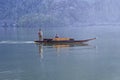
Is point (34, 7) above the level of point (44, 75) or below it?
above

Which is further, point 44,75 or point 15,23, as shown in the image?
point 15,23

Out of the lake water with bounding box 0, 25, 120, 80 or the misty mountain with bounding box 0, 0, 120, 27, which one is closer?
the lake water with bounding box 0, 25, 120, 80

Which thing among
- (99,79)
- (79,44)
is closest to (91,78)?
(99,79)

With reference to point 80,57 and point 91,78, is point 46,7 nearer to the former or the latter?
point 80,57

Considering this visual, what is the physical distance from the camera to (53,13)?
5157 inches

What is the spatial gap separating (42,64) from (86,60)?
14.4 feet

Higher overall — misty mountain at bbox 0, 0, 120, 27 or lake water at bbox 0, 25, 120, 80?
misty mountain at bbox 0, 0, 120, 27

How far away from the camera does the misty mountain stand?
5017 inches

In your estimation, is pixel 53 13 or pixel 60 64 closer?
pixel 60 64

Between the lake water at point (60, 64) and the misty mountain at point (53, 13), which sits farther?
the misty mountain at point (53, 13)

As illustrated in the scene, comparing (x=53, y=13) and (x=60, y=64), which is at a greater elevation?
(x=53, y=13)

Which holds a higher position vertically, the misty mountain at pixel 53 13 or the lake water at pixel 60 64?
the misty mountain at pixel 53 13

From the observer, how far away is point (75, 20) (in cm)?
13175

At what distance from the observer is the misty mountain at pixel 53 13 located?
127438 mm
